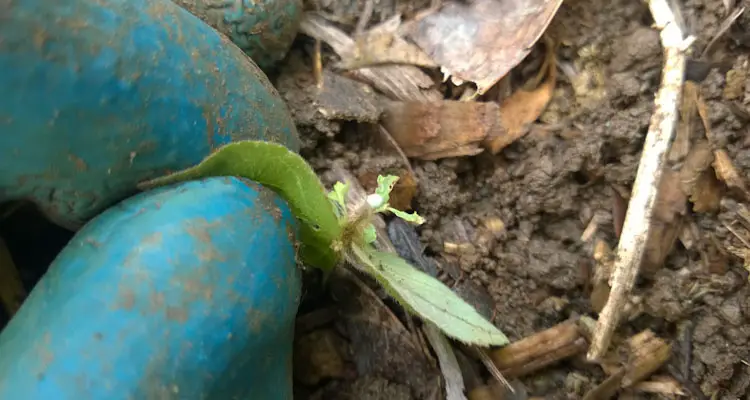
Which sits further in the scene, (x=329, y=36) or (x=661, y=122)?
(x=329, y=36)

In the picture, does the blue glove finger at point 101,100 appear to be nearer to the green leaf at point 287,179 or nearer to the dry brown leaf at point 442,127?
the green leaf at point 287,179

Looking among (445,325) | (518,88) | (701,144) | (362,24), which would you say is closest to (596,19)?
(518,88)

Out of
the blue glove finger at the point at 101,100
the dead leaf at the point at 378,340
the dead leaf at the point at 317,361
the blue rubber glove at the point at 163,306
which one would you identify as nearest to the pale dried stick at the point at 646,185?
the dead leaf at the point at 378,340

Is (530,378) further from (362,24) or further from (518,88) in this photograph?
(362,24)

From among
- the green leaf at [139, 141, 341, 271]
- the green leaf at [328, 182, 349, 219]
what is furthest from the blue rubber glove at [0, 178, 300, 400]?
the green leaf at [328, 182, 349, 219]

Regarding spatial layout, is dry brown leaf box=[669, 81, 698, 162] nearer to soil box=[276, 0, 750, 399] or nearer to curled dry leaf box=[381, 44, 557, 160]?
soil box=[276, 0, 750, 399]

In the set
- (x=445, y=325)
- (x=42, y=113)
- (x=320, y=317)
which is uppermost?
(x=42, y=113)

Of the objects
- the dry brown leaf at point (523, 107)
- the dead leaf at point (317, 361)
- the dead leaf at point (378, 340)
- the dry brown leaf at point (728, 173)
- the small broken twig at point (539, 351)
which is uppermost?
the dry brown leaf at point (728, 173)
